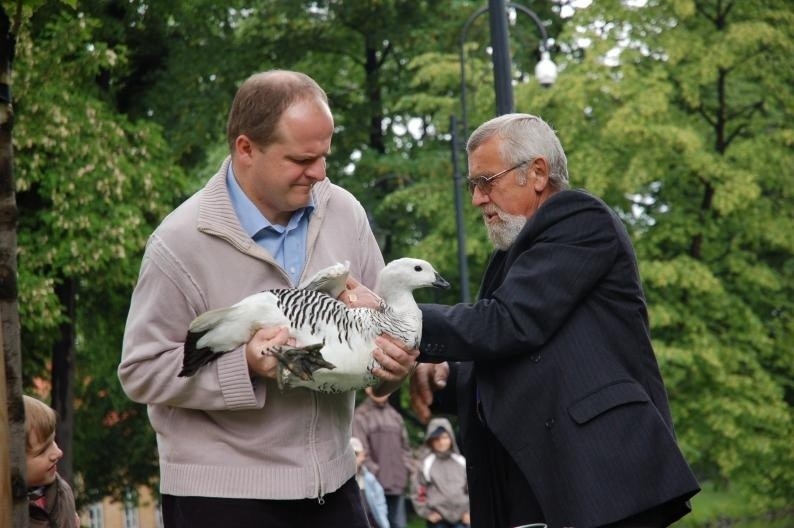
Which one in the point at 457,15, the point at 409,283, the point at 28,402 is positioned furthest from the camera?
the point at 457,15

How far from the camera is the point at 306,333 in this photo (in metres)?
3.99

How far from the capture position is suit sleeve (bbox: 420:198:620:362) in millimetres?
4441

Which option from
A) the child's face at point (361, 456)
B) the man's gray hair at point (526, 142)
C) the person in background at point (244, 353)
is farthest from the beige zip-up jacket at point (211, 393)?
the child's face at point (361, 456)

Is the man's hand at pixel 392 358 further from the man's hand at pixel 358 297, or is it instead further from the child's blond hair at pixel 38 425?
the child's blond hair at pixel 38 425

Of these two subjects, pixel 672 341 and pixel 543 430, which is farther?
pixel 672 341

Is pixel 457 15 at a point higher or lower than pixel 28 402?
higher

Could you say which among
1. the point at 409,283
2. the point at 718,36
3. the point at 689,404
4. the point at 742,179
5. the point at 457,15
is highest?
the point at 457,15

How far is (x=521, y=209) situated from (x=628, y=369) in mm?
664

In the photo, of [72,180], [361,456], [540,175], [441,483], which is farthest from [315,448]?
[72,180]

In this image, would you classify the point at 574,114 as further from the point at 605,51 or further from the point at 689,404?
the point at 689,404

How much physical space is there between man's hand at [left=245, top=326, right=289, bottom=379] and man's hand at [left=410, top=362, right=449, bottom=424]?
128 cm

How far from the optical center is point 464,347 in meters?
4.44

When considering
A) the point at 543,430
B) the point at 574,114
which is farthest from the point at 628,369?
the point at 574,114

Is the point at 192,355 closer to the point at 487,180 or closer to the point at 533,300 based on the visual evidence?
the point at 533,300
